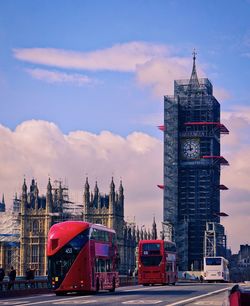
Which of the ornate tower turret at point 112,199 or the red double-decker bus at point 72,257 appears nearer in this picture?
the red double-decker bus at point 72,257

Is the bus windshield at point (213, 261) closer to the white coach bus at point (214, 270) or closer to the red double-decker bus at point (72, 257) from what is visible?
the white coach bus at point (214, 270)

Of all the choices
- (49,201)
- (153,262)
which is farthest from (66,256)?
(49,201)

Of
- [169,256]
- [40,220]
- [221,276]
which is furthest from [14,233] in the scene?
Answer: [169,256]

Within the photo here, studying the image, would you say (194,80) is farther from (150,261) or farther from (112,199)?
(150,261)

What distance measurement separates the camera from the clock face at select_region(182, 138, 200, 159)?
16800 centimetres

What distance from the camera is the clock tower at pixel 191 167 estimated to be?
165 meters

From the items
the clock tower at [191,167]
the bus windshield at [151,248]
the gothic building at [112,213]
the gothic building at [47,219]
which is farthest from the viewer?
the clock tower at [191,167]

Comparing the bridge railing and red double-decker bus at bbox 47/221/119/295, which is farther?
the bridge railing

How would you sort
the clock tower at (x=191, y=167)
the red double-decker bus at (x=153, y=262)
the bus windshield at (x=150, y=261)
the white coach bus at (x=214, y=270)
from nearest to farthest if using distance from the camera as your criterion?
the red double-decker bus at (x=153, y=262) → the bus windshield at (x=150, y=261) → the white coach bus at (x=214, y=270) → the clock tower at (x=191, y=167)

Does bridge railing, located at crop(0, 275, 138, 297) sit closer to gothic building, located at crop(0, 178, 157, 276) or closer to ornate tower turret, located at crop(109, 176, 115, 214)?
gothic building, located at crop(0, 178, 157, 276)

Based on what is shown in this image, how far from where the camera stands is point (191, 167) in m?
168

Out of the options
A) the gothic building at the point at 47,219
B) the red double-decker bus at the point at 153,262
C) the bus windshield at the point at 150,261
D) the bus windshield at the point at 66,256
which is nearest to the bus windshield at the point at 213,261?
→ the red double-decker bus at the point at 153,262

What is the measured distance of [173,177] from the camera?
546 ft

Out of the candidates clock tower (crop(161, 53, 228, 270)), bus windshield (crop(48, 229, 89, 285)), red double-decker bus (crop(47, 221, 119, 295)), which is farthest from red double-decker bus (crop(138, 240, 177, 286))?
clock tower (crop(161, 53, 228, 270))
